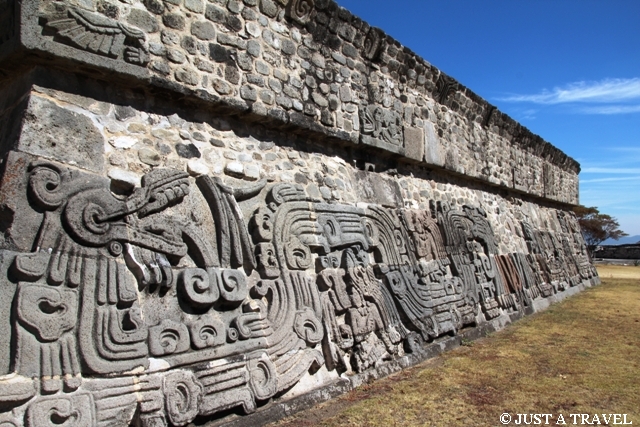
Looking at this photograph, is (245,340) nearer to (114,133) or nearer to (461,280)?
(114,133)

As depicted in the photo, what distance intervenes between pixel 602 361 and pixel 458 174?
3059 millimetres

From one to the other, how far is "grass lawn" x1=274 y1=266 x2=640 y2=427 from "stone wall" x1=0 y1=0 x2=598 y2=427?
246 millimetres

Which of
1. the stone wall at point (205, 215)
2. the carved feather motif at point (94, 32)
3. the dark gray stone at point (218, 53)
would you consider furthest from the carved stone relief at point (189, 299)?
the dark gray stone at point (218, 53)

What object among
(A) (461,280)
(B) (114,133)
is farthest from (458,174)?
(B) (114,133)

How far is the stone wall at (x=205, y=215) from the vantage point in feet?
8.30

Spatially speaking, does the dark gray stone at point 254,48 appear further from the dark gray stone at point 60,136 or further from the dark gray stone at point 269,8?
the dark gray stone at point 60,136

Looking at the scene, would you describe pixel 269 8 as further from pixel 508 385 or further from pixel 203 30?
pixel 508 385

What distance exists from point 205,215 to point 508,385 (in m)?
2.80

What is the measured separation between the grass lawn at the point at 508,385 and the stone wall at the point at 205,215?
0.25 metres

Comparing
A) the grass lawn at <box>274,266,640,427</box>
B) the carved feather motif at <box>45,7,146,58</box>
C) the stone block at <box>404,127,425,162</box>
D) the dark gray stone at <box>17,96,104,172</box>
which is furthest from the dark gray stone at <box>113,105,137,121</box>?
the stone block at <box>404,127,425,162</box>

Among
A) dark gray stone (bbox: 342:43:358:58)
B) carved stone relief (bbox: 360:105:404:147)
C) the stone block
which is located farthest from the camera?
the stone block

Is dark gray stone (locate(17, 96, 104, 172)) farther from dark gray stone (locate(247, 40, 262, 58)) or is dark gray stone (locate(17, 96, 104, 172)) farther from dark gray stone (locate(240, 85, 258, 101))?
dark gray stone (locate(247, 40, 262, 58))

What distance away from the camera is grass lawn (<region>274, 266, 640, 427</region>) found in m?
3.36

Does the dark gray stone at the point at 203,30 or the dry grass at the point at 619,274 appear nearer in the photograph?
the dark gray stone at the point at 203,30
